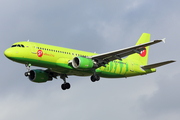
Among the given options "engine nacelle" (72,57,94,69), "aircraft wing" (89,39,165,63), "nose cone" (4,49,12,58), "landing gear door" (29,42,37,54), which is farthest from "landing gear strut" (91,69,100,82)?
"nose cone" (4,49,12,58)

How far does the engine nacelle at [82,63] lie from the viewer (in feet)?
149

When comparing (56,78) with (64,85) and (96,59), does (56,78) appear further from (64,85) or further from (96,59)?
(96,59)

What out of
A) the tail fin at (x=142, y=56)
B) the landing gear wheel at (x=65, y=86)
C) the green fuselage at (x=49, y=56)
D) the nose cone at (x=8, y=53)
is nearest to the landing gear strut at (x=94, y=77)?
the green fuselage at (x=49, y=56)

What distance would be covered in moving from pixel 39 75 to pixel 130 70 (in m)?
13.8

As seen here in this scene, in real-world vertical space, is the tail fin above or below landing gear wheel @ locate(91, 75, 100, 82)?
above

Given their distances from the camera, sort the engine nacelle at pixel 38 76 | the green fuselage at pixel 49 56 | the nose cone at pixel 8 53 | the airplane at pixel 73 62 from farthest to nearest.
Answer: the engine nacelle at pixel 38 76 → the airplane at pixel 73 62 → the green fuselage at pixel 49 56 → the nose cone at pixel 8 53

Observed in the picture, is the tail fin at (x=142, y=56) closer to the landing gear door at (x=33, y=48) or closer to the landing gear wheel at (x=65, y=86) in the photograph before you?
the landing gear wheel at (x=65, y=86)

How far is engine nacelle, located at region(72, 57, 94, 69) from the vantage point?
45281mm

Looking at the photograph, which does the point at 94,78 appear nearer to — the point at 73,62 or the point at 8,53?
the point at 73,62

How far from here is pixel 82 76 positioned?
1987 inches

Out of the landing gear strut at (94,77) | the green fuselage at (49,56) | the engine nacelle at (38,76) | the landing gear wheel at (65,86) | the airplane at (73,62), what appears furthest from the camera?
the landing gear wheel at (65,86)

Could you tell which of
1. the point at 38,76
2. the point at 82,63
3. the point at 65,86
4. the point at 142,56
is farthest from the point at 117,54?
the point at 38,76

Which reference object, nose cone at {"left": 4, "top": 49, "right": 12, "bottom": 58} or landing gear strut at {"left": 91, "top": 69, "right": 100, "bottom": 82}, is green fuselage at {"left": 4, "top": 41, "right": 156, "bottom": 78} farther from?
landing gear strut at {"left": 91, "top": 69, "right": 100, "bottom": 82}

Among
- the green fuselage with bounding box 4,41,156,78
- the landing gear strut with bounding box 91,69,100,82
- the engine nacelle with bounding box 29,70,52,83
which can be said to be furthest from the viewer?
the engine nacelle with bounding box 29,70,52,83
